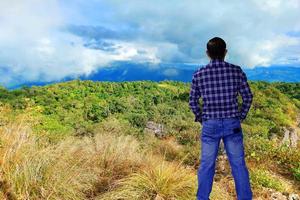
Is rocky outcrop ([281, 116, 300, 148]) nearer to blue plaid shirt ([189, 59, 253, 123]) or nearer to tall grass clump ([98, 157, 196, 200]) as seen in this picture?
tall grass clump ([98, 157, 196, 200])

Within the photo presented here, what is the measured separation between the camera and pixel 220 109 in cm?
474

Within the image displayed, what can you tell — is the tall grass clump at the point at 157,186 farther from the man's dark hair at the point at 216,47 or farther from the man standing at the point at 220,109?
the man's dark hair at the point at 216,47

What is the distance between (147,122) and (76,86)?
90.4ft

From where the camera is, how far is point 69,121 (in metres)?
34.9

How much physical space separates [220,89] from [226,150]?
0.63 meters

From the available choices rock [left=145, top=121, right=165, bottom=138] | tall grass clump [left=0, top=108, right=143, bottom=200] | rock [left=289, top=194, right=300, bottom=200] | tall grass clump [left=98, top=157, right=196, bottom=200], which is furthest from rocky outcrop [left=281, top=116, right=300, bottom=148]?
rock [left=145, top=121, right=165, bottom=138]

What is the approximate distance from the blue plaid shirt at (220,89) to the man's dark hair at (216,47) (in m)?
0.07

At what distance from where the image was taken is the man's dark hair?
4828 millimetres

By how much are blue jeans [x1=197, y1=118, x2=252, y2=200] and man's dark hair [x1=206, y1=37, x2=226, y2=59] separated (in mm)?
683

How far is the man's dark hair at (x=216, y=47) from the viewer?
4.83 m

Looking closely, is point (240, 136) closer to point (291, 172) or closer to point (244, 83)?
point (244, 83)

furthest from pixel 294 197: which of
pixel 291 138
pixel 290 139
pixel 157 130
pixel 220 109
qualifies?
pixel 157 130

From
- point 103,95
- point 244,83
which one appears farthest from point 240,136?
point 103,95

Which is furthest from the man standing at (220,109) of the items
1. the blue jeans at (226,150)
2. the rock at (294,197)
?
the rock at (294,197)
